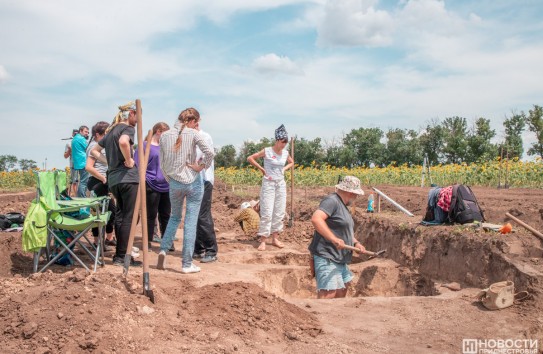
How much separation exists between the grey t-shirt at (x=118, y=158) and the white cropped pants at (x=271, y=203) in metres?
2.89

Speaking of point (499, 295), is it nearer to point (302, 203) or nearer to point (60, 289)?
point (60, 289)

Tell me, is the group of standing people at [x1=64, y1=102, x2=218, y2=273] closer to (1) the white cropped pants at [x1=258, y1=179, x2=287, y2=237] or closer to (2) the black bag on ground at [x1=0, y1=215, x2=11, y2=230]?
(2) the black bag on ground at [x1=0, y1=215, x2=11, y2=230]

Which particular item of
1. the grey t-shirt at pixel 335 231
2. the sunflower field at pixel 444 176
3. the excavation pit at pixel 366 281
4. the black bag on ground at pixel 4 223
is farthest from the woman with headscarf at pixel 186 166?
the sunflower field at pixel 444 176

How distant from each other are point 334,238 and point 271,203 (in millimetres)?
2978

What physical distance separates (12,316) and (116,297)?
81 cm

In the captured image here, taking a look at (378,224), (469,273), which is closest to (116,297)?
(469,273)

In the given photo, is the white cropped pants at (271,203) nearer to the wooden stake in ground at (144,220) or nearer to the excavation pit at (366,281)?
the excavation pit at (366,281)

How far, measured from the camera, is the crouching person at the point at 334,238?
5.64 metres

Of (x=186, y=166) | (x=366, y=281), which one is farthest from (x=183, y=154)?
A: (x=366, y=281)

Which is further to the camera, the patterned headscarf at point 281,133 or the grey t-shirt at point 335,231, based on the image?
the patterned headscarf at point 281,133

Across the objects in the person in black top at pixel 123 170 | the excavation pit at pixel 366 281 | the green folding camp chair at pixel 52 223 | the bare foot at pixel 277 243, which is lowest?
the excavation pit at pixel 366 281

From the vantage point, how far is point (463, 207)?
7.72 metres

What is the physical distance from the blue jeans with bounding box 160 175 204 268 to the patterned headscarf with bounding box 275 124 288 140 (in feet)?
7.77

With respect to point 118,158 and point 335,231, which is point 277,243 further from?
point 118,158
